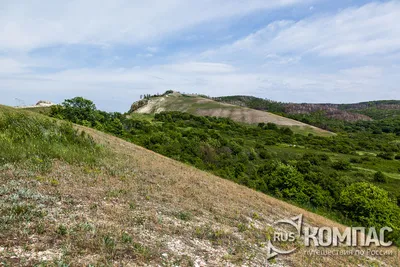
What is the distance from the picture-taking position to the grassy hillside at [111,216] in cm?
553

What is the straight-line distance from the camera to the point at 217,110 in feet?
404

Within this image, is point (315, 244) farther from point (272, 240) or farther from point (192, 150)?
point (192, 150)

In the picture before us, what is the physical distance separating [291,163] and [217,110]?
230 feet

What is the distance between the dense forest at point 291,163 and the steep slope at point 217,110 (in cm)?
981

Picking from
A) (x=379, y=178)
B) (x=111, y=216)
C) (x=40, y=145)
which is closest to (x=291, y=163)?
(x=379, y=178)

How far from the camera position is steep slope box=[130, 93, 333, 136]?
356ft

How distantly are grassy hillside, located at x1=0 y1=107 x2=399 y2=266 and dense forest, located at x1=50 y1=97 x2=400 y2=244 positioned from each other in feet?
68.6

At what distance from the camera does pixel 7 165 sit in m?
9.27

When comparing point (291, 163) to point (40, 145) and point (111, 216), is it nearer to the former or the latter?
point (40, 145)

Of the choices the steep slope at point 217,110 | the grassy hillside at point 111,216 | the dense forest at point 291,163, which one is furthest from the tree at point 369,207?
the steep slope at point 217,110

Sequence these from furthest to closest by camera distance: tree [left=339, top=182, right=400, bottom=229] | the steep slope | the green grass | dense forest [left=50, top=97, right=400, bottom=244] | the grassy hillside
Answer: the steep slope < dense forest [left=50, top=97, right=400, bottom=244] < tree [left=339, top=182, right=400, bottom=229] < the green grass < the grassy hillside

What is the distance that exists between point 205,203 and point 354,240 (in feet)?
24.8

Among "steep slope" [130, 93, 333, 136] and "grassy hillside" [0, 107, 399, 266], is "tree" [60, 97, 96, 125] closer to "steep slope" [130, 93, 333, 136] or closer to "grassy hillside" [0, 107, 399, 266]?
"grassy hillside" [0, 107, 399, 266]

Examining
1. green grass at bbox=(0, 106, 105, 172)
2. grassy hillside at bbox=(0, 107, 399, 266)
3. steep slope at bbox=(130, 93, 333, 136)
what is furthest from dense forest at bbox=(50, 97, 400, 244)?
green grass at bbox=(0, 106, 105, 172)
